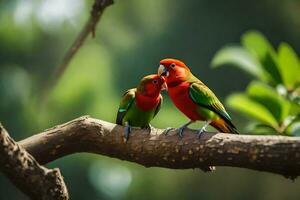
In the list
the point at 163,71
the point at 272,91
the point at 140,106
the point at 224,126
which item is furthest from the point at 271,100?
the point at 140,106

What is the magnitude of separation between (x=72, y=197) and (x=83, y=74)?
6.72 feet

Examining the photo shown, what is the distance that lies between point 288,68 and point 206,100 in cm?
40

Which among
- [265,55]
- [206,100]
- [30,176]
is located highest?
[265,55]

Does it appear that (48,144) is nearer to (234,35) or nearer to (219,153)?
(219,153)

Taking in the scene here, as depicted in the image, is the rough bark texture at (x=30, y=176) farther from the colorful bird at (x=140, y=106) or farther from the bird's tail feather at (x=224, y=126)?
the bird's tail feather at (x=224, y=126)

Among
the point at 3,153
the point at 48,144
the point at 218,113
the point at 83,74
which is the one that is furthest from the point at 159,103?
the point at 83,74

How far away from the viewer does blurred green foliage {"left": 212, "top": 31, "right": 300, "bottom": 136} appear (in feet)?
8.93

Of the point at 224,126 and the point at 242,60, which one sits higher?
the point at 242,60

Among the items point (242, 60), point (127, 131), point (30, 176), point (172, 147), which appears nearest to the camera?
point (30, 176)

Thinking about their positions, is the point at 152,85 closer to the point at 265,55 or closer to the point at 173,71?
the point at 173,71

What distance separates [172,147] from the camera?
2525mm

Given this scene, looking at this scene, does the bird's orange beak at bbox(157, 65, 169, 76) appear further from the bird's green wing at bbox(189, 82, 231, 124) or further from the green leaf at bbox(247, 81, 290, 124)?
the green leaf at bbox(247, 81, 290, 124)

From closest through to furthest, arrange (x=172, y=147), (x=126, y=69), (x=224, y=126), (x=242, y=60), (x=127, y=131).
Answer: (x=172, y=147) < (x=127, y=131) < (x=224, y=126) < (x=242, y=60) < (x=126, y=69)

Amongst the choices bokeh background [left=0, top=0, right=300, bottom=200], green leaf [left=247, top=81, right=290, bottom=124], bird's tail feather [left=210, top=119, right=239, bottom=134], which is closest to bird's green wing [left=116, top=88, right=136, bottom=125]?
bird's tail feather [left=210, top=119, right=239, bottom=134]
